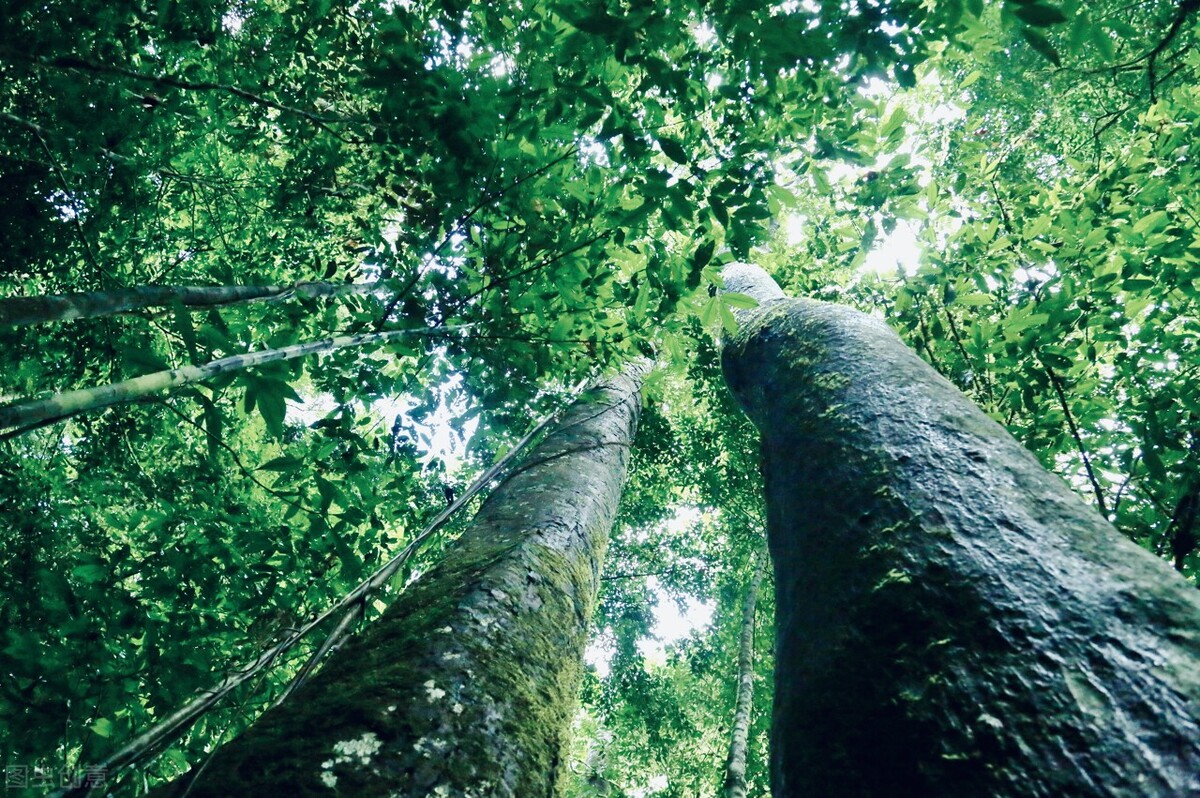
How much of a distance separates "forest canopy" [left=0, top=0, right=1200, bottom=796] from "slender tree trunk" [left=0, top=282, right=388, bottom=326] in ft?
0.05

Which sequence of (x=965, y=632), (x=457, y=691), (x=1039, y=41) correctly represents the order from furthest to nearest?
(x=457, y=691), (x=1039, y=41), (x=965, y=632)

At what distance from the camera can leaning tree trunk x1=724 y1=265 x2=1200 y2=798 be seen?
0.61m

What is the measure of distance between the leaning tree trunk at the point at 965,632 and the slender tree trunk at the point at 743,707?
189 inches

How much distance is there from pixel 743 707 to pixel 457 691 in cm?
579

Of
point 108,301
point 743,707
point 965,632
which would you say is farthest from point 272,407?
point 743,707

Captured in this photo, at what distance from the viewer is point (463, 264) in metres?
2.39

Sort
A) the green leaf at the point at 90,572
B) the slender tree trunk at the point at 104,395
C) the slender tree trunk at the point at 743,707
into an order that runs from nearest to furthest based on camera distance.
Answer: the slender tree trunk at the point at 104,395, the green leaf at the point at 90,572, the slender tree trunk at the point at 743,707

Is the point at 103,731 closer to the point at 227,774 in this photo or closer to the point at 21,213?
the point at 227,774

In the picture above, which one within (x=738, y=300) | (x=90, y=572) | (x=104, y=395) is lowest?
(x=104, y=395)

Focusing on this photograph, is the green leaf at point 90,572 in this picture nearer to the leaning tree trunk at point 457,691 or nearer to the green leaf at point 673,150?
the leaning tree trunk at point 457,691

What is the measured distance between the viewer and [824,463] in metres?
1.33

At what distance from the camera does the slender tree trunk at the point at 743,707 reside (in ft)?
16.1

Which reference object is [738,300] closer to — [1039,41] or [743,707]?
[1039,41]

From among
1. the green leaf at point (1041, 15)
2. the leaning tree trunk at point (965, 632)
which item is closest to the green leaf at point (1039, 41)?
the green leaf at point (1041, 15)
